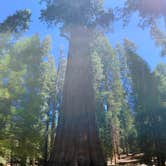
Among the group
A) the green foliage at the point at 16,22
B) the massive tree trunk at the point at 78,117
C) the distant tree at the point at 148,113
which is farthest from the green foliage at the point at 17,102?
the distant tree at the point at 148,113

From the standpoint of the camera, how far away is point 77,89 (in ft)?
28.6

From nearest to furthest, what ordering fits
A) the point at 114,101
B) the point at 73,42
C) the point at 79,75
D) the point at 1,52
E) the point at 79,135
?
the point at 79,135, the point at 79,75, the point at 73,42, the point at 1,52, the point at 114,101

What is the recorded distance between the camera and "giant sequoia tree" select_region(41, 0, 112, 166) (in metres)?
7.60

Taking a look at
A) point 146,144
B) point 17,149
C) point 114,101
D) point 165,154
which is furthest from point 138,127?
point 17,149

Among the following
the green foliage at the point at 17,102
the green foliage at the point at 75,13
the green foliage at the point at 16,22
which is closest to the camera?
the green foliage at the point at 75,13

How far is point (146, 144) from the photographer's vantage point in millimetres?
18734

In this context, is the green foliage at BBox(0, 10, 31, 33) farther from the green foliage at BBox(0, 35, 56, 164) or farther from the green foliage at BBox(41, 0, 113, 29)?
the green foliage at BBox(41, 0, 113, 29)

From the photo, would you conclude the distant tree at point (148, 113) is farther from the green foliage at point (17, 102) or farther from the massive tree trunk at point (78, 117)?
the massive tree trunk at point (78, 117)

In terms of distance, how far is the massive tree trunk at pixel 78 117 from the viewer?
7.53 m

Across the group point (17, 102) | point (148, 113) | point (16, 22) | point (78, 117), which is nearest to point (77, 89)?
point (78, 117)

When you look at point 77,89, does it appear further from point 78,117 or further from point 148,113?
point 148,113

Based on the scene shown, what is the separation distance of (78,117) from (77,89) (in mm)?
1063

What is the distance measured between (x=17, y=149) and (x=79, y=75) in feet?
17.3

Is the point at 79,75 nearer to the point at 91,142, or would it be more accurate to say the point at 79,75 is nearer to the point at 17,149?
the point at 91,142
